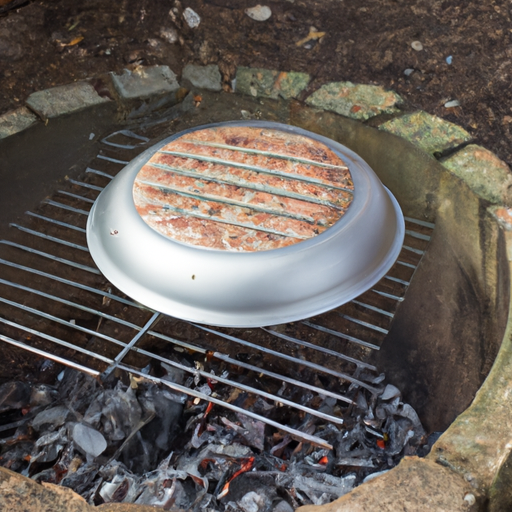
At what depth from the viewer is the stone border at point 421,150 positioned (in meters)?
1.32

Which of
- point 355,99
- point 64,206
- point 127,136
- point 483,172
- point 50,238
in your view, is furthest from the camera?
point 127,136

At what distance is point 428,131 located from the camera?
2434 mm

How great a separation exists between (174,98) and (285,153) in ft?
3.89

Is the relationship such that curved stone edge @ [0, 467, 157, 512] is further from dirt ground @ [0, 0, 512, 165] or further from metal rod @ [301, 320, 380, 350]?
dirt ground @ [0, 0, 512, 165]

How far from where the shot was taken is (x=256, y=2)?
2855 millimetres

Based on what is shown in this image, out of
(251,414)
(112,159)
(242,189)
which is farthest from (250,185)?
(112,159)

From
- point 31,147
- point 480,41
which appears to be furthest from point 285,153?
point 31,147

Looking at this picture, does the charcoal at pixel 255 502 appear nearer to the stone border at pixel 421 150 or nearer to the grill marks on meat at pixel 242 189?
the stone border at pixel 421 150

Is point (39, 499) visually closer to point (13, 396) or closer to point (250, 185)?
point (13, 396)

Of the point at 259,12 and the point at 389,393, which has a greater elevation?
the point at 259,12

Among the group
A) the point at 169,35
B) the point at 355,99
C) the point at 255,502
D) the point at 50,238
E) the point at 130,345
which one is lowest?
the point at 255,502

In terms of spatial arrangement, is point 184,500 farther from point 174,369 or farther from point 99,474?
point 174,369

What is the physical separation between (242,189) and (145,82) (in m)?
1.31

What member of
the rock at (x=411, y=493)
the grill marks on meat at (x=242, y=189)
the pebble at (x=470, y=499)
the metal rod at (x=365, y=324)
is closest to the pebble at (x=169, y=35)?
the grill marks on meat at (x=242, y=189)
